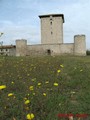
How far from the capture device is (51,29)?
63656 millimetres

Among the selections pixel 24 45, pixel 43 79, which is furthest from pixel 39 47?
pixel 43 79

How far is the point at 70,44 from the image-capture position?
58844mm

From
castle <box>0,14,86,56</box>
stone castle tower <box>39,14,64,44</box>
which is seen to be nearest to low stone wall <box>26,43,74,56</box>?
castle <box>0,14,86,56</box>

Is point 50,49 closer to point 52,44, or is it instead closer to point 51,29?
point 52,44

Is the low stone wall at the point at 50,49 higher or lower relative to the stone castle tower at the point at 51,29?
lower

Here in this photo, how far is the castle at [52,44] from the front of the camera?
190ft

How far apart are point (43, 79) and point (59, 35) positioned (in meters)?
57.2

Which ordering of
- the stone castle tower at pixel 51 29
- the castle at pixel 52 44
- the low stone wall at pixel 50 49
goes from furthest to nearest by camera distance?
the stone castle tower at pixel 51 29, the low stone wall at pixel 50 49, the castle at pixel 52 44

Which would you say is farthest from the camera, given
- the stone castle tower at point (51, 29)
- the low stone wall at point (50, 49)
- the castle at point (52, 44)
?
the stone castle tower at point (51, 29)

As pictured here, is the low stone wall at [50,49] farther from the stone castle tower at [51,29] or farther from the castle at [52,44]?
the stone castle tower at [51,29]

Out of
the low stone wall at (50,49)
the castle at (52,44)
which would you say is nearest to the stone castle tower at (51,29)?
the castle at (52,44)

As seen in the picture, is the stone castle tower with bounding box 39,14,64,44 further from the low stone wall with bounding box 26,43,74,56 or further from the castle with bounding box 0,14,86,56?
the low stone wall with bounding box 26,43,74,56

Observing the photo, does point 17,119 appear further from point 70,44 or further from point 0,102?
point 70,44

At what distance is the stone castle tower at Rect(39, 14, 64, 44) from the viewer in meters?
63.7
